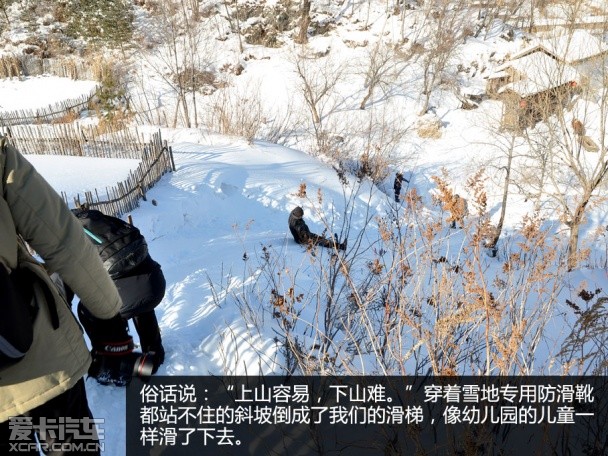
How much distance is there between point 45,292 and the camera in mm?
1517

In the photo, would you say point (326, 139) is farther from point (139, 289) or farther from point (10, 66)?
point (10, 66)

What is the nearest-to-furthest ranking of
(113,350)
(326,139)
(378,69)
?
1. (113,350)
2. (326,139)
3. (378,69)

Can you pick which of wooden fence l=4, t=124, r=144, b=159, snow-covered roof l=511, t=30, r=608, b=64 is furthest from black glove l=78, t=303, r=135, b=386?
snow-covered roof l=511, t=30, r=608, b=64

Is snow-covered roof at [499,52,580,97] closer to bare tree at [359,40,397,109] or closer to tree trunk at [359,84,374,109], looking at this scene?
bare tree at [359,40,397,109]

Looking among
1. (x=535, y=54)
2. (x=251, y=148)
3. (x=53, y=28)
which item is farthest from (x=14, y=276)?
(x=53, y=28)

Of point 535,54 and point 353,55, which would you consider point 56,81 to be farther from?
point 535,54

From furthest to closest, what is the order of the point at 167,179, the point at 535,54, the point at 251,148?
the point at 535,54, the point at 251,148, the point at 167,179

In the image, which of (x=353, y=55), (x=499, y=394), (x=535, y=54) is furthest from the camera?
(x=353, y=55)

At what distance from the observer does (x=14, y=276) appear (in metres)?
1.42

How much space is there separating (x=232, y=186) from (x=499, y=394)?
8.40 m

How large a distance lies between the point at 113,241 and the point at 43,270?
0.80m

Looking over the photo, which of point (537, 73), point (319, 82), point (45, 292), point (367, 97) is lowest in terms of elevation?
point (367, 97)

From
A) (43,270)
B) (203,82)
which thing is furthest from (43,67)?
(43,270)

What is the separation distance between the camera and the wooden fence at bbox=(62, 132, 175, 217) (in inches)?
270
